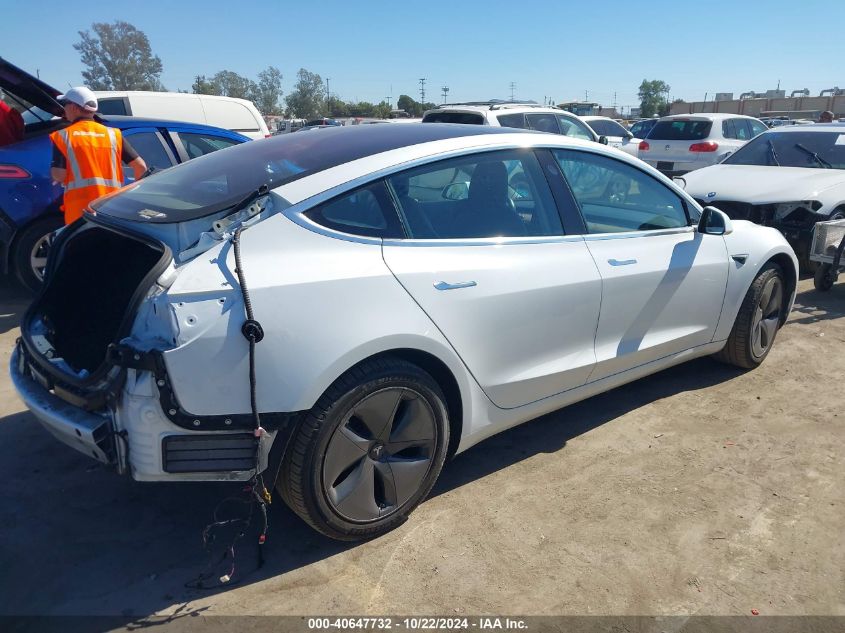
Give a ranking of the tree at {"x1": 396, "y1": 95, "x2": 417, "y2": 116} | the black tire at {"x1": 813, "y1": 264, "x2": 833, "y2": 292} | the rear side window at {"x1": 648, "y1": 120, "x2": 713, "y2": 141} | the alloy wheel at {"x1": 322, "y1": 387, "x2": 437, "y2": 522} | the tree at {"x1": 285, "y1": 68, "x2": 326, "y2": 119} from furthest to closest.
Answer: the tree at {"x1": 285, "y1": 68, "x2": 326, "y2": 119}
the tree at {"x1": 396, "y1": 95, "x2": 417, "y2": 116}
the rear side window at {"x1": 648, "y1": 120, "x2": 713, "y2": 141}
the black tire at {"x1": 813, "y1": 264, "x2": 833, "y2": 292}
the alloy wheel at {"x1": 322, "y1": 387, "x2": 437, "y2": 522}

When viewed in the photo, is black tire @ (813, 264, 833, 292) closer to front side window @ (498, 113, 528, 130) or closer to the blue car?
front side window @ (498, 113, 528, 130)

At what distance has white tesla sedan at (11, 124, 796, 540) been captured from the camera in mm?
2352

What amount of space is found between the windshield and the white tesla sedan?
16.5 feet

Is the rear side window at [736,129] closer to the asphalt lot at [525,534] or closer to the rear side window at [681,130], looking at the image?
the rear side window at [681,130]

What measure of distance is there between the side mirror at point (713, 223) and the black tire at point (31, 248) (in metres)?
5.29

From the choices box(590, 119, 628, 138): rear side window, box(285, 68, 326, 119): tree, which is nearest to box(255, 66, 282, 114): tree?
box(285, 68, 326, 119): tree

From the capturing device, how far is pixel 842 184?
7.16 metres

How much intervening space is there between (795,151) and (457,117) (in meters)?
4.53

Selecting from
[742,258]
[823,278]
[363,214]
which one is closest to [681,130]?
[823,278]

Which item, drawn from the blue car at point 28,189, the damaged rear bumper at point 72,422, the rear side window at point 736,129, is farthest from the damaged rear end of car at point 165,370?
the rear side window at point 736,129

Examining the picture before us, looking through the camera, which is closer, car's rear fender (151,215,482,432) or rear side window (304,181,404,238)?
car's rear fender (151,215,482,432)

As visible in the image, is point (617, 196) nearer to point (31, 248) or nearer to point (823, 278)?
point (823, 278)

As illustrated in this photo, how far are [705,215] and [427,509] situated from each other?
2.46m

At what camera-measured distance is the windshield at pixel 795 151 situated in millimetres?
7863
